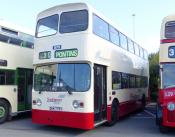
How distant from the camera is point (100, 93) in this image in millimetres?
11812

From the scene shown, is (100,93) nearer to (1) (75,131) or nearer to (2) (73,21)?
(1) (75,131)

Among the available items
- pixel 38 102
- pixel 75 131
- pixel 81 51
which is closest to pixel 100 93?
pixel 75 131

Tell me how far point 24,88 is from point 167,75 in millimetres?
6459

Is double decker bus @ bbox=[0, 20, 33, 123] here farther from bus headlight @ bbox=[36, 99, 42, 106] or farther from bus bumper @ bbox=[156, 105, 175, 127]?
bus bumper @ bbox=[156, 105, 175, 127]

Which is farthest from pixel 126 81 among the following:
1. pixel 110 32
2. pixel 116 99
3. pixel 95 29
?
pixel 95 29

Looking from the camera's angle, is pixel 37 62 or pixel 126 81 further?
pixel 126 81

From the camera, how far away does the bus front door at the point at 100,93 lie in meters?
11.4

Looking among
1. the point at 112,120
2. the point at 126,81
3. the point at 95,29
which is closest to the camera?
the point at 95,29

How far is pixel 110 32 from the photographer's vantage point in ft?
44.1

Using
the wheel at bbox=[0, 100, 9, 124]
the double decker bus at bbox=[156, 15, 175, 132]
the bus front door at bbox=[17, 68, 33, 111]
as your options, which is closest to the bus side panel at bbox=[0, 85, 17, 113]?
the wheel at bbox=[0, 100, 9, 124]

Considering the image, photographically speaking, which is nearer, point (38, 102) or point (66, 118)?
point (66, 118)

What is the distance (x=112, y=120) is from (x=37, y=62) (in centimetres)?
376

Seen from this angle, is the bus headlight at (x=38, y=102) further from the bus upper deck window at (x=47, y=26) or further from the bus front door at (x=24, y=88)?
the bus front door at (x=24, y=88)

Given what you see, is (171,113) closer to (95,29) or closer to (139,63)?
(95,29)
